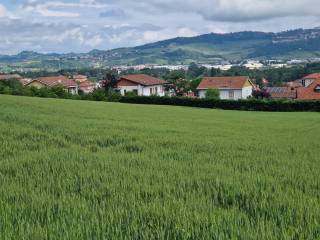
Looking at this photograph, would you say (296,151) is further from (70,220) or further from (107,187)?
(70,220)

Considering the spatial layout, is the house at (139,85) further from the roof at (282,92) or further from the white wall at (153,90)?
the roof at (282,92)

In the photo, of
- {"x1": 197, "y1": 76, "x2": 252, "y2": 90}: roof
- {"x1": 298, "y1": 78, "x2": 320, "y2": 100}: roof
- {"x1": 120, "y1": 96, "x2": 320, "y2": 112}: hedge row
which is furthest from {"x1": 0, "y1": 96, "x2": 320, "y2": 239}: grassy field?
{"x1": 197, "y1": 76, "x2": 252, "y2": 90}: roof

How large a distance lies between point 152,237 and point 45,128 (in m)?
13.2

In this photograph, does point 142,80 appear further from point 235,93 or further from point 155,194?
point 155,194

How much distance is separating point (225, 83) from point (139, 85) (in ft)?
68.8

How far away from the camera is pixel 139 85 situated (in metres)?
107

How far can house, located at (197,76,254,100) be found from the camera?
109062 millimetres

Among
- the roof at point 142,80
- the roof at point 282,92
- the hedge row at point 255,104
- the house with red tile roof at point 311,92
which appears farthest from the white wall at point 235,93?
the hedge row at point 255,104

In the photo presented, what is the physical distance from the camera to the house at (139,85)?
350 feet

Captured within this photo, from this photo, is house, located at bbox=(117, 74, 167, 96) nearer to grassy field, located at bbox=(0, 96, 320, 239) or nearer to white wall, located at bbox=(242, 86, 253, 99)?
white wall, located at bbox=(242, 86, 253, 99)

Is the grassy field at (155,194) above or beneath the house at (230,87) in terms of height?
beneath

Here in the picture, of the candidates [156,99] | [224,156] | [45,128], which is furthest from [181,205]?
[156,99]

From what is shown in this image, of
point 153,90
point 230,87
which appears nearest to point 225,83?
point 230,87

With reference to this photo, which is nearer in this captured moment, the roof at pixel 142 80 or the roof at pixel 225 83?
the roof at pixel 142 80
